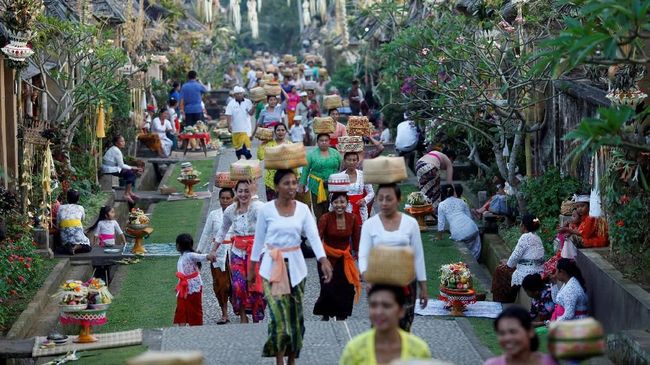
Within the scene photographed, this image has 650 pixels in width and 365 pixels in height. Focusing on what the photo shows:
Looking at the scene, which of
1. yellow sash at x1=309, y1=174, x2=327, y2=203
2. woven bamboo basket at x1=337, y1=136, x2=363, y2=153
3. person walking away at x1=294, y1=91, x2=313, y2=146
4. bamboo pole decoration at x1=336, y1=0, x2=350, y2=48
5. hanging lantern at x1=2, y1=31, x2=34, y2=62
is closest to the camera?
woven bamboo basket at x1=337, y1=136, x2=363, y2=153

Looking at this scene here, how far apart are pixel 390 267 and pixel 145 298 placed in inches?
364

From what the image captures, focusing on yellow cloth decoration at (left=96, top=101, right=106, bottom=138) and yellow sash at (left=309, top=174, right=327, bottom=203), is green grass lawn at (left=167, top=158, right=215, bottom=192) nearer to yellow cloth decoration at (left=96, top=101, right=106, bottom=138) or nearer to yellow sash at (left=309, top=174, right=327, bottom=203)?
yellow cloth decoration at (left=96, top=101, right=106, bottom=138)

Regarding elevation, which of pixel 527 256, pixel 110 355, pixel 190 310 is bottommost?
pixel 110 355

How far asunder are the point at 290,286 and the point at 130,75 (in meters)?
16.1

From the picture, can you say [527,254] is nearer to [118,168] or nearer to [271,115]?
[271,115]

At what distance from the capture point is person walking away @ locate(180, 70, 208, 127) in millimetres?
34969

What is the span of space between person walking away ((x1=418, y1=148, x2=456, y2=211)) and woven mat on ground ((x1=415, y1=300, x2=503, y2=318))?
5.37m

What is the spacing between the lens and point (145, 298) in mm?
17641

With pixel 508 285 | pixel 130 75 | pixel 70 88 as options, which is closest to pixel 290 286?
pixel 508 285

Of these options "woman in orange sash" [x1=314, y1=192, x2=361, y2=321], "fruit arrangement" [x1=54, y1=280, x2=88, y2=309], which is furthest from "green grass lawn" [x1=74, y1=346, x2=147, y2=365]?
"woman in orange sash" [x1=314, y1=192, x2=361, y2=321]

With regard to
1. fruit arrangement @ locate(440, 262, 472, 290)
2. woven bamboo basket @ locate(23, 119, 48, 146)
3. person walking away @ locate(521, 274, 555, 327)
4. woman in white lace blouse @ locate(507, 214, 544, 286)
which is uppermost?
woven bamboo basket @ locate(23, 119, 48, 146)

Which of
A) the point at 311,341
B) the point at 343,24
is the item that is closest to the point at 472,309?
the point at 311,341

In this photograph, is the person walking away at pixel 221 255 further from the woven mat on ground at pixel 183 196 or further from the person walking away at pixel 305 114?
the person walking away at pixel 305 114

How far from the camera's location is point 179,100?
3688 cm
